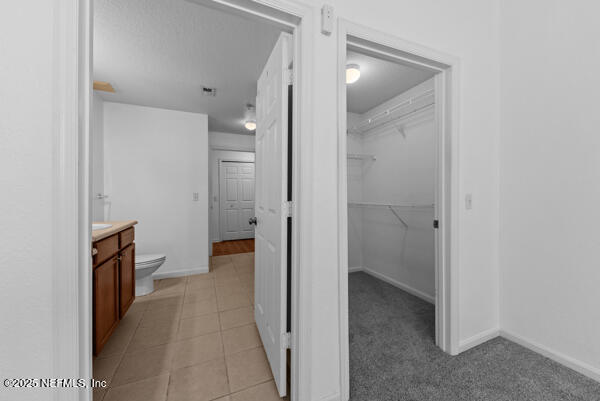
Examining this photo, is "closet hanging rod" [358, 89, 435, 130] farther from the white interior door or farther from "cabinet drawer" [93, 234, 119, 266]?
"cabinet drawer" [93, 234, 119, 266]

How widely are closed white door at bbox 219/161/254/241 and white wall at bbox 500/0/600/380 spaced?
15.6ft

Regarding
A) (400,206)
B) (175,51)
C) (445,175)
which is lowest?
(400,206)

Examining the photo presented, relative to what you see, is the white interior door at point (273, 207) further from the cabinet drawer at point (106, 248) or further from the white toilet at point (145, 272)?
the white toilet at point (145, 272)

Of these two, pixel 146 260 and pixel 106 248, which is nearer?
pixel 106 248

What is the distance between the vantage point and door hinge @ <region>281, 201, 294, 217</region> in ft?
3.98

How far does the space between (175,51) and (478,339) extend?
317 centimetres

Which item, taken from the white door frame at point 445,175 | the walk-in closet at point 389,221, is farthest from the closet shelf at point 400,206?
the white door frame at point 445,175

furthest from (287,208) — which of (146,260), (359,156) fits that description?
(359,156)

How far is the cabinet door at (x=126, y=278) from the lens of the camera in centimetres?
179

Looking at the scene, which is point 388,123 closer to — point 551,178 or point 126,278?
point 551,178

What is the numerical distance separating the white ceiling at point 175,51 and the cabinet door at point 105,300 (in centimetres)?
162

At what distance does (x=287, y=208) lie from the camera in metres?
1.22

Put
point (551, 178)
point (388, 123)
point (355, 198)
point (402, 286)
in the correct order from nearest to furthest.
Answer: point (551, 178) < point (402, 286) < point (388, 123) < point (355, 198)

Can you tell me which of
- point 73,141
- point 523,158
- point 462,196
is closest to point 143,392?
point 73,141
